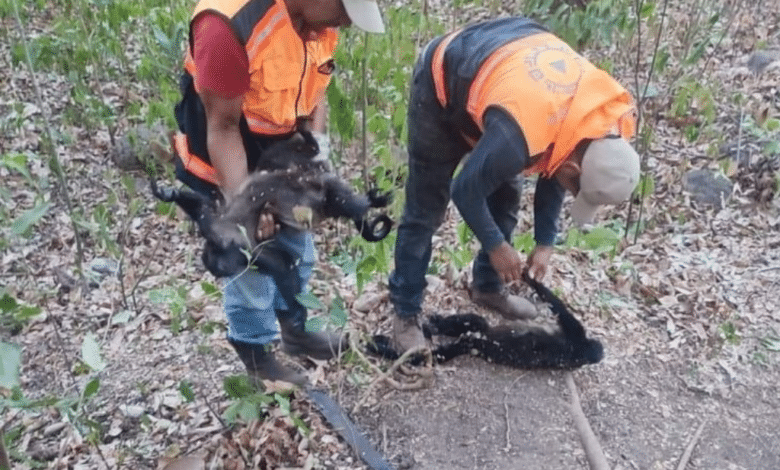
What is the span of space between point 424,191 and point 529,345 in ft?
2.11

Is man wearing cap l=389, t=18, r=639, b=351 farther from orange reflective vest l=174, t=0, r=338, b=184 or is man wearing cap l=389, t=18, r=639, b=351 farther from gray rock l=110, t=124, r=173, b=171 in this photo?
gray rock l=110, t=124, r=173, b=171

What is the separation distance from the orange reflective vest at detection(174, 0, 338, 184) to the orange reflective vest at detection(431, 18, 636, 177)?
0.42m

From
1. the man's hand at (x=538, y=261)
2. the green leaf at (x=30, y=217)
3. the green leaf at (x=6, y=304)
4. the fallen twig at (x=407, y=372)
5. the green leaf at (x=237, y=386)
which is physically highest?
the green leaf at (x=30, y=217)

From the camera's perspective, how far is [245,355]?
2.49 metres

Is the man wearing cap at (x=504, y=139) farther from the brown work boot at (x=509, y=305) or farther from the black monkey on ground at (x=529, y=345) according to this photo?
the brown work boot at (x=509, y=305)

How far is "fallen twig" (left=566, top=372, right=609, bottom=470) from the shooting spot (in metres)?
2.17

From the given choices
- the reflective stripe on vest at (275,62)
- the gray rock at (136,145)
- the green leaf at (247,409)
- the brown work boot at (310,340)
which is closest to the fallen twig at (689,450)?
the brown work boot at (310,340)

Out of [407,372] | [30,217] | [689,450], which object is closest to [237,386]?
[407,372]

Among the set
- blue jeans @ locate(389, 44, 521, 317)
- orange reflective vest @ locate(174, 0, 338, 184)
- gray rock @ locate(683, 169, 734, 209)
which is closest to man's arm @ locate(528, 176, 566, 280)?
blue jeans @ locate(389, 44, 521, 317)

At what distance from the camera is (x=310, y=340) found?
2.71m

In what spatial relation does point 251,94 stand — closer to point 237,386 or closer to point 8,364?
point 237,386

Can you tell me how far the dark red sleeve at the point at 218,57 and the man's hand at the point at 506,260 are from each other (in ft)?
Answer: 2.97

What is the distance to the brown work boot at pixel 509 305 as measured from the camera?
293 centimetres

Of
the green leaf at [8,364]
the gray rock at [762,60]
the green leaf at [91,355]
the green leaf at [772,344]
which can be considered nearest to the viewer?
the green leaf at [8,364]
